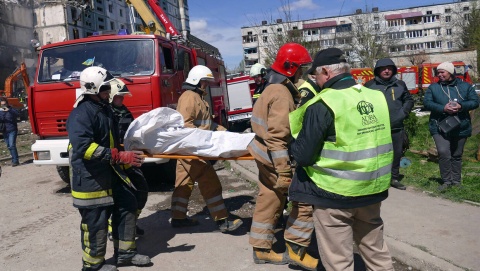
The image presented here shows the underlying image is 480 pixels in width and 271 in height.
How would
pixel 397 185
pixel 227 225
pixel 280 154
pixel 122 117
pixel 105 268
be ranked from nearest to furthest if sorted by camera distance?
pixel 280 154 < pixel 105 268 < pixel 122 117 < pixel 227 225 < pixel 397 185

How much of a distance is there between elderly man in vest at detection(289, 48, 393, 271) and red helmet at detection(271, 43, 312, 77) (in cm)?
90

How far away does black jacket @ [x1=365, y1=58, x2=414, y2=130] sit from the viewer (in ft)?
20.5

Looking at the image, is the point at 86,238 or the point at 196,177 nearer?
the point at 86,238

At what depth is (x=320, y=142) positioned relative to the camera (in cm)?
279

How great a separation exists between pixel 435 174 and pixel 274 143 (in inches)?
191

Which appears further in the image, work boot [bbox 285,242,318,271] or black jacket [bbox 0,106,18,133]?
black jacket [bbox 0,106,18,133]

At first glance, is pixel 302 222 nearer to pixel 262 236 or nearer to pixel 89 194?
pixel 262 236

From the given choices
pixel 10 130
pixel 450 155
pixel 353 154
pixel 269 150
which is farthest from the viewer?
pixel 10 130

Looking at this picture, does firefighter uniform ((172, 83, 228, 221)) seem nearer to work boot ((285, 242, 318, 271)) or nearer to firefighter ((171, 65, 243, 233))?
firefighter ((171, 65, 243, 233))

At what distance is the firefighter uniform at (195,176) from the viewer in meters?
5.19

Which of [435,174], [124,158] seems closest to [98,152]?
[124,158]

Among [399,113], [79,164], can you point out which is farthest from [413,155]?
[79,164]

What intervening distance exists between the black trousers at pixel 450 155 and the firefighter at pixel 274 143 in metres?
3.24

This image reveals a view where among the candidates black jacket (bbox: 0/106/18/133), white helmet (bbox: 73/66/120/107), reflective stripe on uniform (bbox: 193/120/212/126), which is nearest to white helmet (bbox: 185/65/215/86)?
reflective stripe on uniform (bbox: 193/120/212/126)
